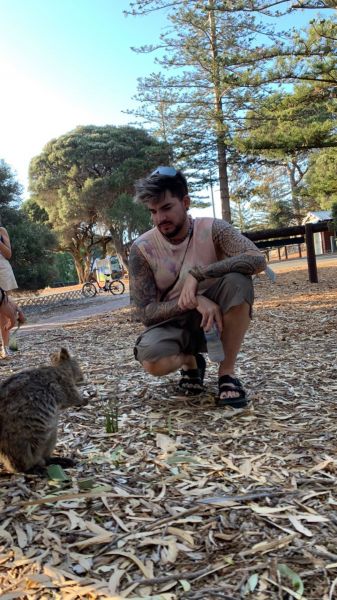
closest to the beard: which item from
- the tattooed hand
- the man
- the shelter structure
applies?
the man

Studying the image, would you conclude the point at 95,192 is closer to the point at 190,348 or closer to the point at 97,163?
the point at 97,163

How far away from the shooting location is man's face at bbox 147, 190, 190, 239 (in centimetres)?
288

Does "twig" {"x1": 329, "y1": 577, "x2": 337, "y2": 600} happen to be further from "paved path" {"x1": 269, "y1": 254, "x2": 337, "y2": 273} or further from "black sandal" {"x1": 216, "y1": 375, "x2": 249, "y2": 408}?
"paved path" {"x1": 269, "y1": 254, "x2": 337, "y2": 273}

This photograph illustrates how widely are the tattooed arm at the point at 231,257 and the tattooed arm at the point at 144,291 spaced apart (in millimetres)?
312

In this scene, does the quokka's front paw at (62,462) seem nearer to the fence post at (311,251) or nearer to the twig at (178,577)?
the twig at (178,577)

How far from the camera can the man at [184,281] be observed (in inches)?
113

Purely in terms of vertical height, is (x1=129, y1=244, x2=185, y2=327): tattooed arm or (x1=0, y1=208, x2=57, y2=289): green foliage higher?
(x1=0, y1=208, x2=57, y2=289): green foliage

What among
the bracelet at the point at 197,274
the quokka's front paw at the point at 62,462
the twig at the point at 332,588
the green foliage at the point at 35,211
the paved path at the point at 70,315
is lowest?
the paved path at the point at 70,315

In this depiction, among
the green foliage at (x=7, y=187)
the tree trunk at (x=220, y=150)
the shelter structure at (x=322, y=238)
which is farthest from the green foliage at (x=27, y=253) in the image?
the shelter structure at (x=322, y=238)

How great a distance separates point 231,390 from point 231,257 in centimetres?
84

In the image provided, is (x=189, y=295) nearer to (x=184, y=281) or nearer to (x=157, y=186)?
(x=184, y=281)

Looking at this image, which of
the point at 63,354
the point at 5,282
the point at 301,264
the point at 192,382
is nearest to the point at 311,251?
the point at 5,282

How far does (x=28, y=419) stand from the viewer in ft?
6.66

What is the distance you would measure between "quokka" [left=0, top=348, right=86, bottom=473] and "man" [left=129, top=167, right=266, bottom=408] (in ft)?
2.81
